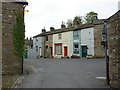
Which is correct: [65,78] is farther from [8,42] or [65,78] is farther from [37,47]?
[37,47]

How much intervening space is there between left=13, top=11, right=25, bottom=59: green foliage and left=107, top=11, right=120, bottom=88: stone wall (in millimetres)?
6774

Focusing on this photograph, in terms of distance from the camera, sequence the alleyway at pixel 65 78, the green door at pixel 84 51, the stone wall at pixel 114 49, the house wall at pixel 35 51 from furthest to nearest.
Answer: the house wall at pixel 35 51 < the green door at pixel 84 51 < the alleyway at pixel 65 78 < the stone wall at pixel 114 49

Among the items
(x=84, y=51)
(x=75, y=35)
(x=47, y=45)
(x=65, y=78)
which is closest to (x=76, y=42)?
(x=75, y=35)

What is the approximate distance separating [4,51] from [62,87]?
18.9 ft

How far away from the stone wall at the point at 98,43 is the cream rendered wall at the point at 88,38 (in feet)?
2.06

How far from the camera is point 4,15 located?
487 inches

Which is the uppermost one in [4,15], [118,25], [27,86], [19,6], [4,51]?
[19,6]

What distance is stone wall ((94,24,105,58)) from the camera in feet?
95.6

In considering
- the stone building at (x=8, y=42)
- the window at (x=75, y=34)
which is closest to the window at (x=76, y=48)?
the window at (x=75, y=34)

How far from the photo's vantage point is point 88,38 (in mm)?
30844

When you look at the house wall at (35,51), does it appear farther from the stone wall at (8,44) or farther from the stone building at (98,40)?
the stone wall at (8,44)

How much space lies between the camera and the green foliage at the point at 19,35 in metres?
12.4

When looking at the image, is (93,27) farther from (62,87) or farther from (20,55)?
(62,87)

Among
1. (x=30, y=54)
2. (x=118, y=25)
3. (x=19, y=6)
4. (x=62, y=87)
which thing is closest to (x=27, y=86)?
(x=62, y=87)
